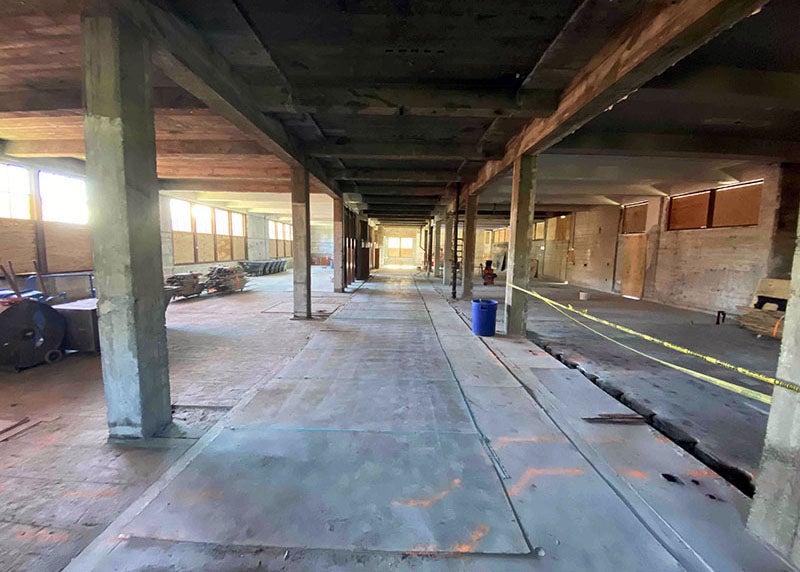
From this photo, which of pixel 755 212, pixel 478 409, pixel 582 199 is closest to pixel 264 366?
pixel 478 409

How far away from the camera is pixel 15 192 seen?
804cm

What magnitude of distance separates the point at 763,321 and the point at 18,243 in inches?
630

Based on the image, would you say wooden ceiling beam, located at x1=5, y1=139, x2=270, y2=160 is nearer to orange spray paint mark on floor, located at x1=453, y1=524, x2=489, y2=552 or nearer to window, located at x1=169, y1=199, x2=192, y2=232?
orange spray paint mark on floor, located at x1=453, y1=524, x2=489, y2=552

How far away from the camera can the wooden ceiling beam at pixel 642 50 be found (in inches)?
80.2

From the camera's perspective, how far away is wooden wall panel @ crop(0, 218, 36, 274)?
765 centimetres

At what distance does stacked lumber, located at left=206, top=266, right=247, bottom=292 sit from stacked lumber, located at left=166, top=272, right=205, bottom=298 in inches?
24.7

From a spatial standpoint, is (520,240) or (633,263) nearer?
(520,240)

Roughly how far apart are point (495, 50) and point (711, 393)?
4.15 metres

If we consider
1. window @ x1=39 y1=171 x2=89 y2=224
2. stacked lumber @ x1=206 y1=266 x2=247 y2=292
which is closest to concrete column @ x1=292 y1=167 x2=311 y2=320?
stacked lumber @ x1=206 y1=266 x2=247 y2=292

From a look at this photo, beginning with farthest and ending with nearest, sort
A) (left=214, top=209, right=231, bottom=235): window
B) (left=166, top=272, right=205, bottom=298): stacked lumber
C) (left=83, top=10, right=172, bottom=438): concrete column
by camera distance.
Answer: (left=214, top=209, right=231, bottom=235): window, (left=166, top=272, right=205, bottom=298): stacked lumber, (left=83, top=10, right=172, bottom=438): concrete column

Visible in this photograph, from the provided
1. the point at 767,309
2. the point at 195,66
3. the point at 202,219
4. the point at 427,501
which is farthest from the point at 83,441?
the point at 202,219

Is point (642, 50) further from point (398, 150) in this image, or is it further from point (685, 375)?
point (398, 150)

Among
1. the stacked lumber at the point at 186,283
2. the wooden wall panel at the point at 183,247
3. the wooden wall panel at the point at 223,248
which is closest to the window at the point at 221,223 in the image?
the wooden wall panel at the point at 223,248

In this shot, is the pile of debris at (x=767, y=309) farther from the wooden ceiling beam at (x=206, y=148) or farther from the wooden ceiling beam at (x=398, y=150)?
the wooden ceiling beam at (x=206, y=148)
